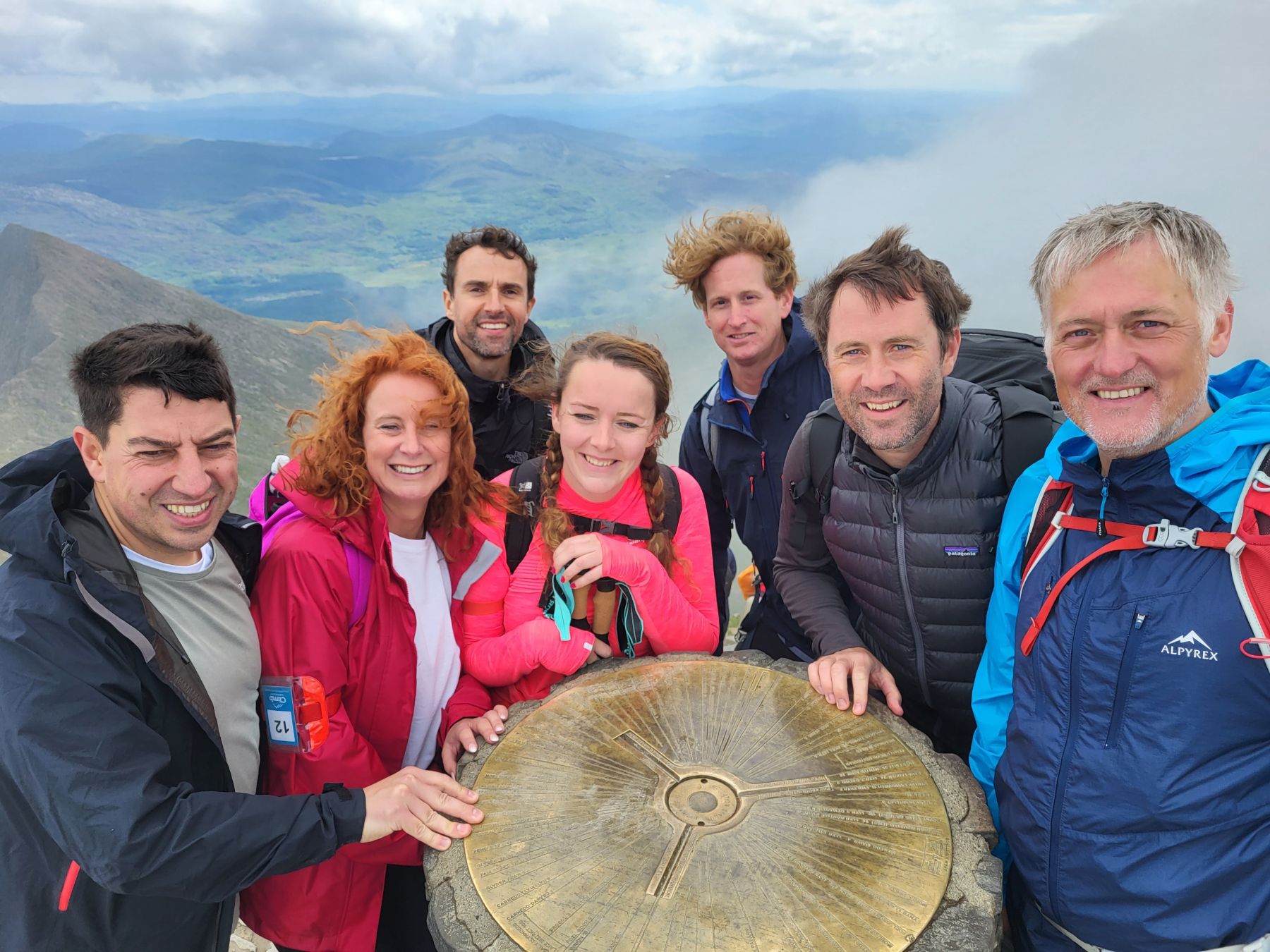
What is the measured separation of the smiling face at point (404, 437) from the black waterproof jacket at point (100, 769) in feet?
2.97

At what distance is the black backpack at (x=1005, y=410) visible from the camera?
2771mm

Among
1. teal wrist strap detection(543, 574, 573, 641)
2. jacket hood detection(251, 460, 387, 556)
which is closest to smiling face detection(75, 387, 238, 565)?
jacket hood detection(251, 460, 387, 556)

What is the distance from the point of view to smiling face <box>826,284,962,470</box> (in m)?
2.74

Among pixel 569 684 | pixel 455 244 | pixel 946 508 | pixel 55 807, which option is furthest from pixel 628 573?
pixel 455 244

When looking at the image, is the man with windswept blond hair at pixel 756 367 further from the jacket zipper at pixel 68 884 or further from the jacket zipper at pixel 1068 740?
the jacket zipper at pixel 68 884

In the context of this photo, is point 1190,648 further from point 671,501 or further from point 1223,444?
point 671,501

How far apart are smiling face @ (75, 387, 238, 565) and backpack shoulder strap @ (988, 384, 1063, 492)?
2720 millimetres

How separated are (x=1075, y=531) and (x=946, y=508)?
0.53 metres

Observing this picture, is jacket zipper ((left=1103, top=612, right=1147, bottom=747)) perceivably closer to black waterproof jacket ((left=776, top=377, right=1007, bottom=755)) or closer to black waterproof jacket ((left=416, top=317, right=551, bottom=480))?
black waterproof jacket ((left=776, top=377, right=1007, bottom=755))

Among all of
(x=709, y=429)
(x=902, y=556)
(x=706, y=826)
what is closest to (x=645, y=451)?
(x=902, y=556)

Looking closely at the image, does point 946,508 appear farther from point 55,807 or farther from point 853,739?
point 55,807

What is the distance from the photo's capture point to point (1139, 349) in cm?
211

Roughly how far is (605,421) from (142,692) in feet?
6.00

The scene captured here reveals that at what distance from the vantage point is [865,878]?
2125mm
